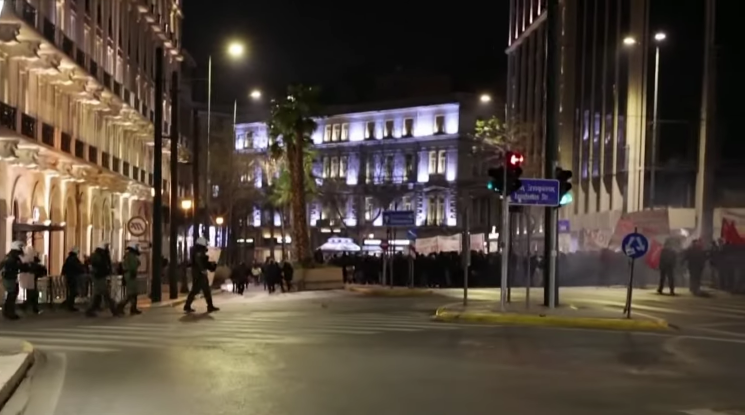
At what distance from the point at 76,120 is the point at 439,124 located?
5616cm

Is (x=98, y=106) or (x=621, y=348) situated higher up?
(x=98, y=106)

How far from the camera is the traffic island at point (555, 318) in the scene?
19734mm

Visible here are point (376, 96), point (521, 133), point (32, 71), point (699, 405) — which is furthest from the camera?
point (376, 96)

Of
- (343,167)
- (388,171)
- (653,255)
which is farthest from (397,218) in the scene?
(343,167)

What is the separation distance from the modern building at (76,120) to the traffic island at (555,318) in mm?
12145

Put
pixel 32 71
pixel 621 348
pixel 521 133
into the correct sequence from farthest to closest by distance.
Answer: pixel 521 133 < pixel 32 71 < pixel 621 348

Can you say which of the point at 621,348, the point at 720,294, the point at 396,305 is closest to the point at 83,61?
the point at 396,305

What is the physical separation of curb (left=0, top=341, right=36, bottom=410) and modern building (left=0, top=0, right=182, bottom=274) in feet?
38.2

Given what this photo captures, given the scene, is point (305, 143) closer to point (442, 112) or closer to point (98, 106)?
point (98, 106)

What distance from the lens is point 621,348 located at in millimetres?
15672

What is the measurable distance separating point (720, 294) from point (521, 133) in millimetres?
33266

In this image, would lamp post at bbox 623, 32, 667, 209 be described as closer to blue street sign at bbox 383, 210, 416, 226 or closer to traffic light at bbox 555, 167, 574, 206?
blue street sign at bbox 383, 210, 416, 226

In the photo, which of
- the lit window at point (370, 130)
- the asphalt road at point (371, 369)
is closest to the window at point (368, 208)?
the lit window at point (370, 130)

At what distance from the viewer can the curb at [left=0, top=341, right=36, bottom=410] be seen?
10.7m
